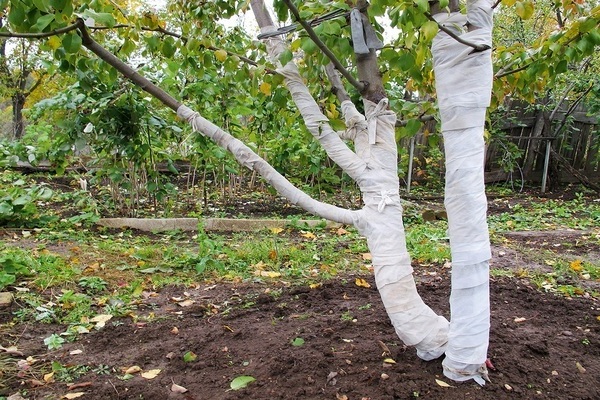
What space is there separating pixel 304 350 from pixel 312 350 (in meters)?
0.04

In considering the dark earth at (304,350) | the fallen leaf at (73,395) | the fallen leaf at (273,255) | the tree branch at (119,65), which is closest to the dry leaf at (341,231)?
the fallen leaf at (273,255)

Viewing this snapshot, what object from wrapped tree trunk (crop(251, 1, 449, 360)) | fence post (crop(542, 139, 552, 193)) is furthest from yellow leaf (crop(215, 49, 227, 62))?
fence post (crop(542, 139, 552, 193))

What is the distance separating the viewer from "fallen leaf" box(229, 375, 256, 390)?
2.06 metres

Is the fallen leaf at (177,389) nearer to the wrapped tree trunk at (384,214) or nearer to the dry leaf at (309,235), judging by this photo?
the wrapped tree trunk at (384,214)

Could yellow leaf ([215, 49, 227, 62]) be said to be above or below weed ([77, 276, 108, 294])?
above

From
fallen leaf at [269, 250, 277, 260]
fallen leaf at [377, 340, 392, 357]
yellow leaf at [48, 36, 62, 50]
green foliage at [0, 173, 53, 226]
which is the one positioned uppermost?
yellow leaf at [48, 36, 62, 50]

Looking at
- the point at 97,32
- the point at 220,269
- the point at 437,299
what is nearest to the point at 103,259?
the point at 220,269

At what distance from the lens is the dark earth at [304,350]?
6.62ft

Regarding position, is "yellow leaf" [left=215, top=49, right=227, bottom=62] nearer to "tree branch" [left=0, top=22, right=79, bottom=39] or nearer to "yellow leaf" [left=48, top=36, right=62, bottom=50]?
"tree branch" [left=0, top=22, right=79, bottom=39]

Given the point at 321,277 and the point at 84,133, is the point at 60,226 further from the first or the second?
the point at 321,277

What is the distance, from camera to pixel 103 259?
4.25m

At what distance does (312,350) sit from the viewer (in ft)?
7.70

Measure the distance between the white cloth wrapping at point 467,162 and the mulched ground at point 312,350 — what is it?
0.28 metres

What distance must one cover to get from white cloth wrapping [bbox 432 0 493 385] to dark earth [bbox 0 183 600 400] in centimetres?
28
